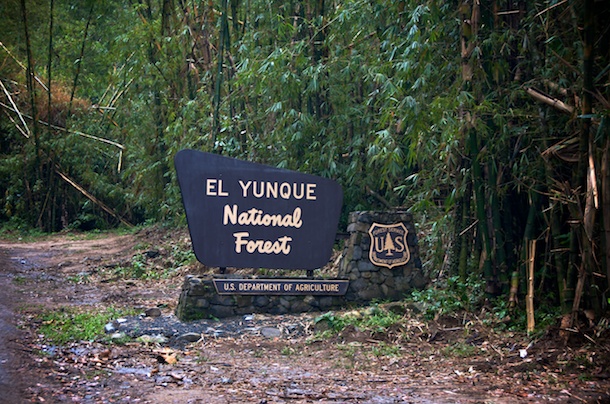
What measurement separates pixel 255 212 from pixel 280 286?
0.89 metres

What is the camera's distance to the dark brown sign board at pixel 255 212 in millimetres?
8242

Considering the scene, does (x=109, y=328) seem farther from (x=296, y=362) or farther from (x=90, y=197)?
(x=90, y=197)

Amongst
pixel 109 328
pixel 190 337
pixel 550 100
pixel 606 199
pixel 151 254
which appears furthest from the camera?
pixel 151 254

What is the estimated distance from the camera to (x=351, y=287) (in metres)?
8.43

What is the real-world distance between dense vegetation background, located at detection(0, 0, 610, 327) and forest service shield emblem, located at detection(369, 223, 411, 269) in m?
0.39

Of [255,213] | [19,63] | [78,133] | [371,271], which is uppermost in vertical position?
[19,63]

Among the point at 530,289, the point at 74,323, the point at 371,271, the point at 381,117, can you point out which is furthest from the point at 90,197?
the point at 530,289

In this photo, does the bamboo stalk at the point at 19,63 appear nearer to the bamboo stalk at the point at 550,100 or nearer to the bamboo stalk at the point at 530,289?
the bamboo stalk at the point at 550,100

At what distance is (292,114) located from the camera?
34.3 feet

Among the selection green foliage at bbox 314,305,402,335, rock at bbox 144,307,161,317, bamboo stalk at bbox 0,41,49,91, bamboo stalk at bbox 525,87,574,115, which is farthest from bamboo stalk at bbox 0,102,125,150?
bamboo stalk at bbox 525,87,574,115

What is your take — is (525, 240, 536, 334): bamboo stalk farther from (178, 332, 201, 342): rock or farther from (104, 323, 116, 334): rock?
(104, 323, 116, 334): rock

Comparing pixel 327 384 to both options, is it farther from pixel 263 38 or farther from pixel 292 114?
pixel 263 38

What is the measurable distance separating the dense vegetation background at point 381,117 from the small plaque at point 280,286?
1.27 m

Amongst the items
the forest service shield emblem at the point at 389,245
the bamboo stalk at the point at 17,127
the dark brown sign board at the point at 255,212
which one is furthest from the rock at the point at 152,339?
the bamboo stalk at the point at 17,127
